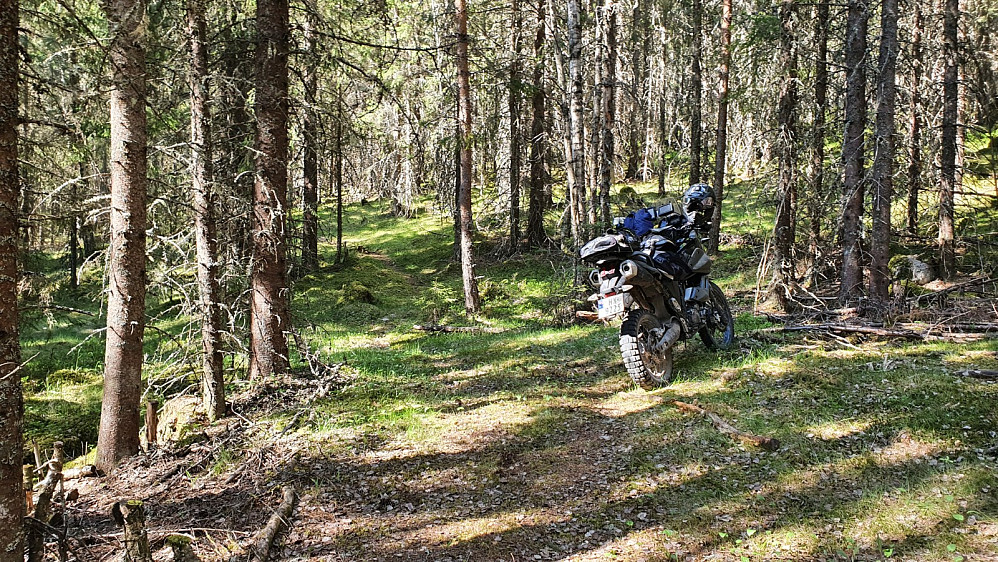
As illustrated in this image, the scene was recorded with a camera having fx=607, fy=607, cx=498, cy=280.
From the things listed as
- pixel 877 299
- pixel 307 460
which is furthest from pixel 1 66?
pixel 877 299

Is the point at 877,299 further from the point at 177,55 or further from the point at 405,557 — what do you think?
the point at 177,55

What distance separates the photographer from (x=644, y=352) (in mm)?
6703

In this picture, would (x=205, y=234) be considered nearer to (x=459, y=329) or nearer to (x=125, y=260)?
(x=125, y=260)

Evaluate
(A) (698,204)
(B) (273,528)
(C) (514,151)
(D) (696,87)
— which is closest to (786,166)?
(A) (698,204)

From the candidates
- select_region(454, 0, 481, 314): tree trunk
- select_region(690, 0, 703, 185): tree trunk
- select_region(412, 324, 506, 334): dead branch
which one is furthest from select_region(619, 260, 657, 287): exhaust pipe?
select_region(690, 0, 703, 185): tree trunk

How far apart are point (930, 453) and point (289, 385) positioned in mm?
6650

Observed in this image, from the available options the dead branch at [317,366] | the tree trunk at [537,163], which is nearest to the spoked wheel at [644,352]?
the dead branch at [317,366]

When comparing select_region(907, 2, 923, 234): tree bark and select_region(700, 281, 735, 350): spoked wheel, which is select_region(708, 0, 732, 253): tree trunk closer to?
select_region(907, 2, 923, 234): tree bark

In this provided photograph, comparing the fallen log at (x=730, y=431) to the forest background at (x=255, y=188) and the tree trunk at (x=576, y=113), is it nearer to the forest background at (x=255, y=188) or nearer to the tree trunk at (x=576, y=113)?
the forest background at (x=255, y=188)

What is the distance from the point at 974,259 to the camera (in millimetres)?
15250

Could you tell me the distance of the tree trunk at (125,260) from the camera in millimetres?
5832

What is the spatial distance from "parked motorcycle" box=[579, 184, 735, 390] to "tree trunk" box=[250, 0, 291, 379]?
3737mm

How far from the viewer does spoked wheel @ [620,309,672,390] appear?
21.5 feet

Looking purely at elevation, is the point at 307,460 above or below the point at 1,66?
below
